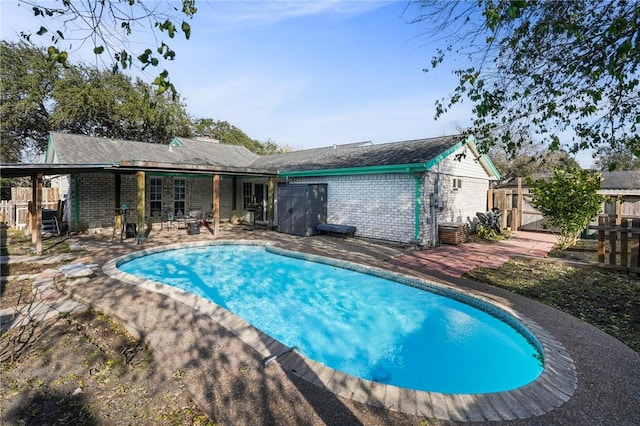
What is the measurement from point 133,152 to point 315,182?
28.6 feet

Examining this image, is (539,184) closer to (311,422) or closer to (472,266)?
(472,266)

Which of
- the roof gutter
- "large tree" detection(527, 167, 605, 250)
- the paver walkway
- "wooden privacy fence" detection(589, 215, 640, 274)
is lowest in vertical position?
Result: the paver walkway

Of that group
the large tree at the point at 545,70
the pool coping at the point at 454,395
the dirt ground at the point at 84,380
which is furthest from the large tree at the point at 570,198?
the dirt ground at the point at 84,380

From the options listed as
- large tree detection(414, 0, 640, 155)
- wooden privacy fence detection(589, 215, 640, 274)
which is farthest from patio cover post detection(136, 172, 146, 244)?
wooden privacy fence detection(589, 215, 640, 274)

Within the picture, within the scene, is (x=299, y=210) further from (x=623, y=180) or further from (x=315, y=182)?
(x=623, y=180)

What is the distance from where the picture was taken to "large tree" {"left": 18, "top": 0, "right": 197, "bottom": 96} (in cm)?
252

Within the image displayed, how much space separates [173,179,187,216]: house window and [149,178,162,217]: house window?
680 millimetres

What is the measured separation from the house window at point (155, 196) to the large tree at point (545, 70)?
43.4 feet

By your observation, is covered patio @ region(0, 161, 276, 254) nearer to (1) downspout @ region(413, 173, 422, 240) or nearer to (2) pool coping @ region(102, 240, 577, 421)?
(1) downspout @ region(413, 173, 422, 240)

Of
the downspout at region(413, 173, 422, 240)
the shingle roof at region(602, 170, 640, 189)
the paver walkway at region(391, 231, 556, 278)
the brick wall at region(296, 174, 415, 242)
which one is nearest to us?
the paver walkway at region(391, 231, 556, 278)

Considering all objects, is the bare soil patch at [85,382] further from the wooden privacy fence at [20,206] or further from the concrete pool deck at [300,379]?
the wooden privacy fence at [20,206]

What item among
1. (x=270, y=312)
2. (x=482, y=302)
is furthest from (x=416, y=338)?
(x=270, y=312)

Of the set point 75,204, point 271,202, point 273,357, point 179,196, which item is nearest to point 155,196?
point 179,196

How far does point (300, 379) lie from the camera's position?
3.14 meters
